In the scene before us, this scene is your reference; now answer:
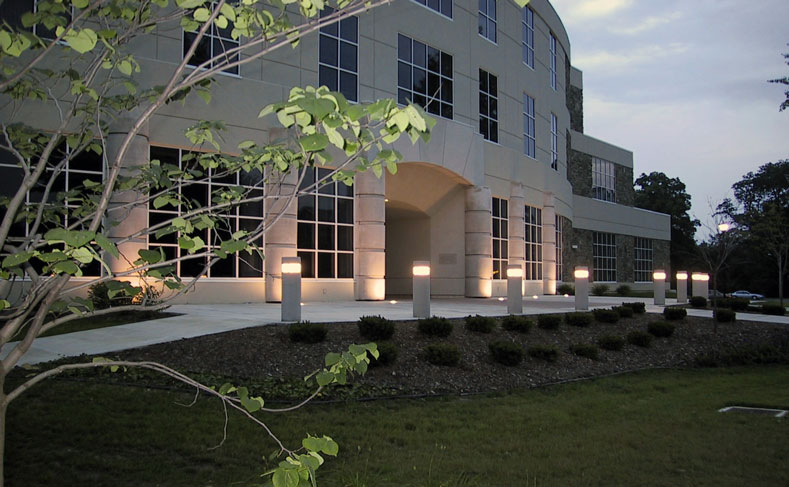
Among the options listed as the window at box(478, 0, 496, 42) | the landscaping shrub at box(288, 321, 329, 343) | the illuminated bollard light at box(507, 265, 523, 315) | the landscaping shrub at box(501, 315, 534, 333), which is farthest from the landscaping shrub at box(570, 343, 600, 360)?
the window at box(478, 0, 496, 42)

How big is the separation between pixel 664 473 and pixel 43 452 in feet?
20.2

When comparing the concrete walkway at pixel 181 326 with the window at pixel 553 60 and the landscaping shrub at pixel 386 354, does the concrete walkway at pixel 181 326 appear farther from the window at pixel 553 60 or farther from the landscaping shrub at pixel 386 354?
the window at pixel 553 60

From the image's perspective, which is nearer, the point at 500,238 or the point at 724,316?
the point at 724,316

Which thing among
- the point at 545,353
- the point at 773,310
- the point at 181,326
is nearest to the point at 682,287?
the point at 773,310

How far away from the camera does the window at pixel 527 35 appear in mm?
29906

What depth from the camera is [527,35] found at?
99.9ft

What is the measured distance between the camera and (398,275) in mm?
28438

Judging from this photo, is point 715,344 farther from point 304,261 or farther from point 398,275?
point 398,275

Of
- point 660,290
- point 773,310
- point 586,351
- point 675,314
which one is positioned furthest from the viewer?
point 660,290

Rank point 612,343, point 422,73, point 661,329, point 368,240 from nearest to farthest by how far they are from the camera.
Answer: point 612,343, point 661,329, point 368,240, point 422,73

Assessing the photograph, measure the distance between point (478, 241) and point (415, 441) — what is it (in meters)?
18.4

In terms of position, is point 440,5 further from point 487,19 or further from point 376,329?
point 376,329

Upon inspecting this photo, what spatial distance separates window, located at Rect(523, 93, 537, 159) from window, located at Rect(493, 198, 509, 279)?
146 inches

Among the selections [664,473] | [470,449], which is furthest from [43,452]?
[664,473]
